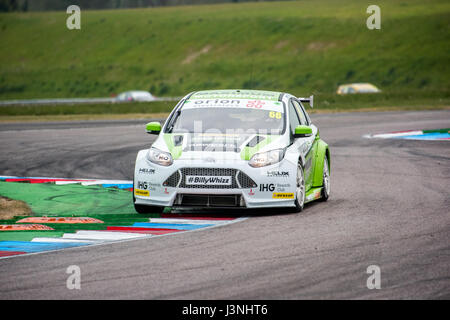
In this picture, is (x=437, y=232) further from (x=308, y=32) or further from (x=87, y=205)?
(x=308, y=32)

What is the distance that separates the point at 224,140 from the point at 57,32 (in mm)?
90232

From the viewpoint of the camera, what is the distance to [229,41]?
270 ft

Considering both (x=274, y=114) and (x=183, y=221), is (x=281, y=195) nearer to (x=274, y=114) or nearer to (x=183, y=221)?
(x=183, y=221)

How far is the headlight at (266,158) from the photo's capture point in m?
9.53

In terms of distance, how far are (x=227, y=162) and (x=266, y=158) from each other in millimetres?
481

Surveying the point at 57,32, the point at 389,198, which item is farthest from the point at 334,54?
the point at 389,198

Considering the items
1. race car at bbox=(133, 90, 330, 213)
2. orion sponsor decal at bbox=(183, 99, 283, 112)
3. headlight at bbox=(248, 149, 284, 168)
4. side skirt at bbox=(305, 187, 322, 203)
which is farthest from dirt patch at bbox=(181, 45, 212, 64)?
headlight at bbox=(248, 149, 284, 168)

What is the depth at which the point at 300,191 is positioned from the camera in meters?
9.83

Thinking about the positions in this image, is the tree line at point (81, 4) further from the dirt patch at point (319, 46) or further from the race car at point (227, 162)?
the race car at point (227, 162)

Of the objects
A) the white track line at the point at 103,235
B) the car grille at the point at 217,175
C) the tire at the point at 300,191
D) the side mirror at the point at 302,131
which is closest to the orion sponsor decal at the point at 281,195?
the tire at the point at 300,191

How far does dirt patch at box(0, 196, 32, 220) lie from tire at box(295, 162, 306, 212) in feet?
10.3

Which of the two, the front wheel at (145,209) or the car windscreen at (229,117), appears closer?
the front wheel at (145,209)

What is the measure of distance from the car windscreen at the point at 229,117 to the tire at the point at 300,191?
2.01ft

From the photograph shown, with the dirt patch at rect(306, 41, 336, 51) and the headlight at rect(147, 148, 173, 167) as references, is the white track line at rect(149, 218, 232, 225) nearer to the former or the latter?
the headlight at rect(147, 148, 173, 167)
